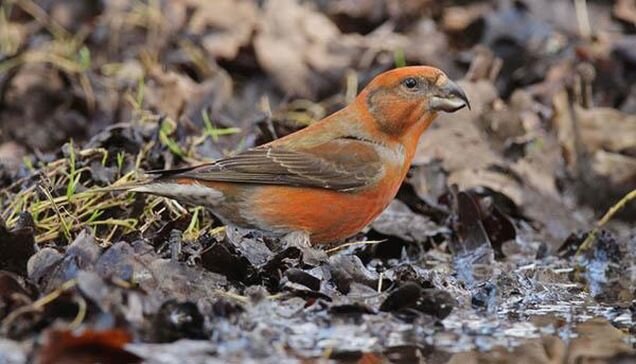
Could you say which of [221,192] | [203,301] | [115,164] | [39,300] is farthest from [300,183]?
[39,300]

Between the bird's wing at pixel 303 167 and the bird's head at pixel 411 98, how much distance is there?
166mm

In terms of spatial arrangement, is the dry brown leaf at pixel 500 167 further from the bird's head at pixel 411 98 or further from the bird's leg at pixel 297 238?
the bird's leg at pixel 297 238

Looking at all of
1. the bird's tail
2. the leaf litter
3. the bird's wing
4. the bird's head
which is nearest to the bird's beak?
the bird's head

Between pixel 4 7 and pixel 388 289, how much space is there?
18.2 feet

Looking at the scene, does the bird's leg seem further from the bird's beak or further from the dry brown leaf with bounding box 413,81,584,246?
the dry brown leaf with bounding box 413,81,584,246

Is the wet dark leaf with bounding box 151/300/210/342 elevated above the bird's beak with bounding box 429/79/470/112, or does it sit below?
below

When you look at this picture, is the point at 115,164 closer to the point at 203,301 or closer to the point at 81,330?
the point at 203,301

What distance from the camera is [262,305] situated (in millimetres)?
4574

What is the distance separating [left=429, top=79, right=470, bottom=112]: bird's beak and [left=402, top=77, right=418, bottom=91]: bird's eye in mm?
104

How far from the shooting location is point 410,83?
6074 millimetres

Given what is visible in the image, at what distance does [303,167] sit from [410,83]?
0.65 m

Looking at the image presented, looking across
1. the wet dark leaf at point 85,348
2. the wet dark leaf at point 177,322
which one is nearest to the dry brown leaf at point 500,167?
the wet dark leaf at point 177,322

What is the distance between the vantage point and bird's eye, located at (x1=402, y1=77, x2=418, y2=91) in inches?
239

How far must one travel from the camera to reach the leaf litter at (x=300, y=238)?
435 centimetres
